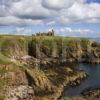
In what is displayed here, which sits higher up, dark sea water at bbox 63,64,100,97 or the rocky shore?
the rocky shore

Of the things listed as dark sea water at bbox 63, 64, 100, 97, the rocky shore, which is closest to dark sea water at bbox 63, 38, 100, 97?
dark sea water at bbox 63, 64, 100, 97

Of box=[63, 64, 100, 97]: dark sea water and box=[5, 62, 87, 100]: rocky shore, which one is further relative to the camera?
box=[63, 64, 100, 97]: dark sea water

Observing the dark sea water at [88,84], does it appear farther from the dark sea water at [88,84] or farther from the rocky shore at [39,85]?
the rocky shore at [39,85]

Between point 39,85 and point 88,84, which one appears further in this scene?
point 88,84

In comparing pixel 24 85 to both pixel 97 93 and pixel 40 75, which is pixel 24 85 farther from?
pixel 97 93

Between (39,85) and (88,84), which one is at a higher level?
(39,85)

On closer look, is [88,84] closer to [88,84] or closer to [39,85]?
[88,84]

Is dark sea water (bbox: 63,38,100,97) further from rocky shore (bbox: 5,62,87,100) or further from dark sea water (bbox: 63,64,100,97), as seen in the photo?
rocky shore (bbox: 5,62,87,100)

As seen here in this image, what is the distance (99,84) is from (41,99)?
41.0 meters

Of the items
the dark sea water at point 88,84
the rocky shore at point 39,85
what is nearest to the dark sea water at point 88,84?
the dark sea water at point 88,84

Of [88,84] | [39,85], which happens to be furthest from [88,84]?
[39,85]

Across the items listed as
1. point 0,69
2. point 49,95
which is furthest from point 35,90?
point 0,69

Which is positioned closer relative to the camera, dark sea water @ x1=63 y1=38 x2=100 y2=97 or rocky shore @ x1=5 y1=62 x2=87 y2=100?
rocky shore @ x1=5 y1=62 x2=87 y2=100

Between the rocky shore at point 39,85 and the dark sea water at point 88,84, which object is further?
the dark sea water at point 88,84
